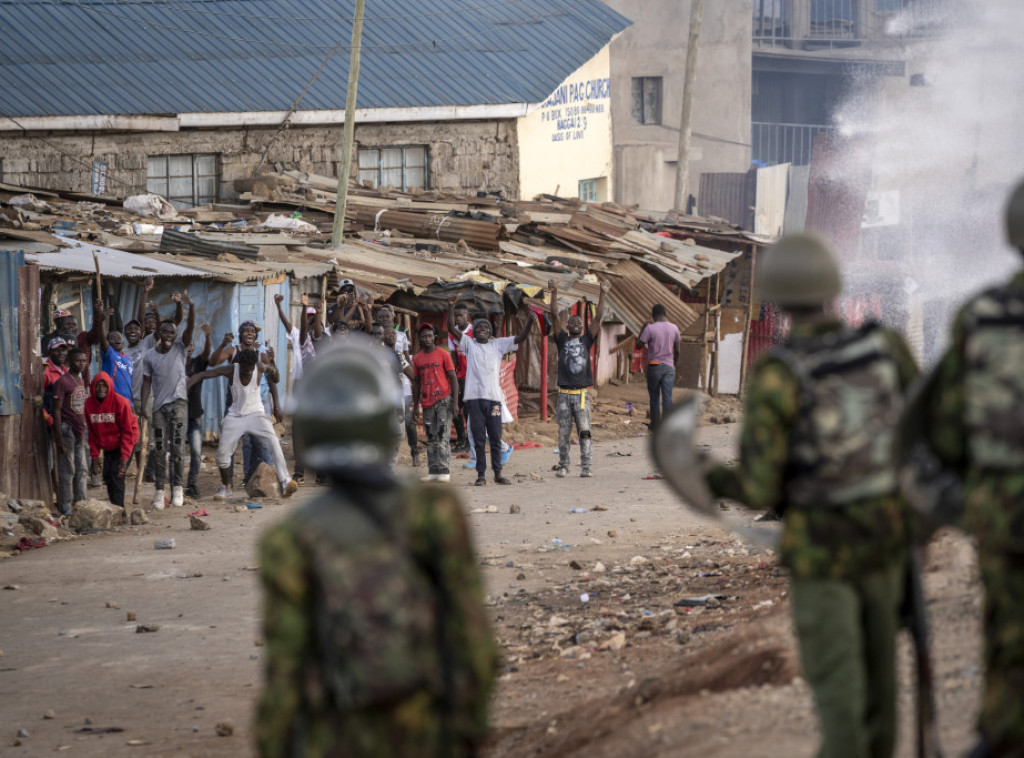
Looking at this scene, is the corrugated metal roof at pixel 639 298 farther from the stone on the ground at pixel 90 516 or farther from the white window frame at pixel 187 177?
the stone on the ground at pixel 90 516

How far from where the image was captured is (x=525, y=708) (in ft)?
20.2

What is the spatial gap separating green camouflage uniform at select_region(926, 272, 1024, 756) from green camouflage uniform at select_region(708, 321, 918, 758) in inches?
11.2

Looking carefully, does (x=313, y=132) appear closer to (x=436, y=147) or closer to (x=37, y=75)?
(x=436, y=147)

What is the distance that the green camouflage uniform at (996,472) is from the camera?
3.06m

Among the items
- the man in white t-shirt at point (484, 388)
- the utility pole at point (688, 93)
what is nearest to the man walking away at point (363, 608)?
the man in white t-shirt at point (484, 388)

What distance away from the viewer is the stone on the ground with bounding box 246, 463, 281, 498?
12391mm

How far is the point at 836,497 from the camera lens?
3432 millimetres

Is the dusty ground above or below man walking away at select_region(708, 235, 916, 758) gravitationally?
below

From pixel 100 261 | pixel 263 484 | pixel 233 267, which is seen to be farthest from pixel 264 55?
pixel 263 484

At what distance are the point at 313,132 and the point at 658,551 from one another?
16.7 meters

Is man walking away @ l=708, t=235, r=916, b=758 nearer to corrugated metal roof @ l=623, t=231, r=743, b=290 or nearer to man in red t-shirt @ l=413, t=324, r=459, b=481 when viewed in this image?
man in red t-shirt @ l=413, t=324, r=459, b=481

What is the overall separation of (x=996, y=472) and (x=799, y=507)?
0.53 meters

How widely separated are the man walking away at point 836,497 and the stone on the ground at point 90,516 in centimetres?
842

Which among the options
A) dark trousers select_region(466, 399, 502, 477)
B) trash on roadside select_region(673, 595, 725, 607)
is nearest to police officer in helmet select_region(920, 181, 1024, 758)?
trash on roadside select_region(673, 595, 725, 607)
